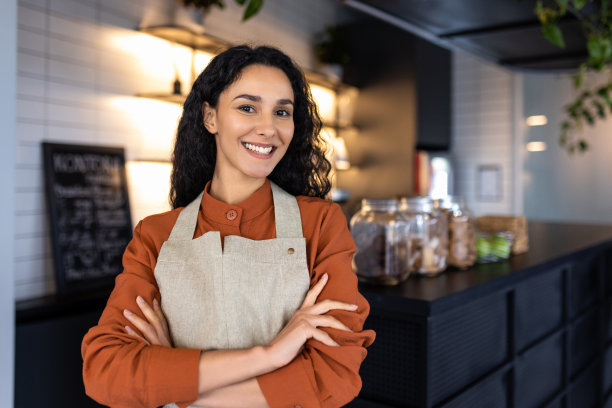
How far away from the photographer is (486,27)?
2432 mm

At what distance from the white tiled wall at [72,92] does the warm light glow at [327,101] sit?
1.67 metres

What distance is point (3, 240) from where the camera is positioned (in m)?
1.72

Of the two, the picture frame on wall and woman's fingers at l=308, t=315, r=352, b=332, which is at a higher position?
the picture frame on wall

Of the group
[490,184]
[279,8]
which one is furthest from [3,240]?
[490,184]

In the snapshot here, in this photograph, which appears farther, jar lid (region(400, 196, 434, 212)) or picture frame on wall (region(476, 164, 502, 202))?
picture frame on wall (region(476, 164, 502, 202))

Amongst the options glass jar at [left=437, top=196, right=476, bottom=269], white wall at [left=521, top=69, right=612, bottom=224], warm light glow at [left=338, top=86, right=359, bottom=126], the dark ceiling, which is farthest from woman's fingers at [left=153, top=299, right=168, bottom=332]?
white wall at [left=521, top=69, right=612, bottom=224]

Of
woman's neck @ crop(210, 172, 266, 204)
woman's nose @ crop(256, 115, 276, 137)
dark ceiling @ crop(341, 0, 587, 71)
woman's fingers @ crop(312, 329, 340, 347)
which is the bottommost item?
woman's fingers @ crop(312, 329, 340, 347)

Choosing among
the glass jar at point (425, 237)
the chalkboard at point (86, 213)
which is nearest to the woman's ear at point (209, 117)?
the glass jar at point (425, 237)

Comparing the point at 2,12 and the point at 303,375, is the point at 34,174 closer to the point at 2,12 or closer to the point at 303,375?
the point at 2,12

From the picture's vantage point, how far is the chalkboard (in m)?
2.80

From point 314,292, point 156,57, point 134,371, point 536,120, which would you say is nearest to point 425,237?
point 314,292

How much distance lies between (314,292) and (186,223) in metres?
0.33

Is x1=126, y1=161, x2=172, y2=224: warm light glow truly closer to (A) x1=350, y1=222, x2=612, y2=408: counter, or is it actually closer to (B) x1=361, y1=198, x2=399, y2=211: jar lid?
(B) x1=361, y1=198, x2=399, y2=211: jar lid

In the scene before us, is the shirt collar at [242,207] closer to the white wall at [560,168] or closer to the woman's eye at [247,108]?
the woman's eye at [247,108]
